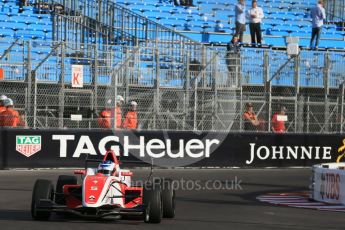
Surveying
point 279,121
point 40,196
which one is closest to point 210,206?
point 40,196

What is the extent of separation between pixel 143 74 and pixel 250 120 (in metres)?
3.82

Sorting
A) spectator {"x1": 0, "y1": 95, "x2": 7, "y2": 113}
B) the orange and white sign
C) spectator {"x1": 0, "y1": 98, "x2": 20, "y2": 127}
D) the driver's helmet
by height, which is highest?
the orange and white sign

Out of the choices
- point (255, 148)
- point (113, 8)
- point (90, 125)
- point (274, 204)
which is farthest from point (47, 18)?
point (274, 204)

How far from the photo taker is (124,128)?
24219mm

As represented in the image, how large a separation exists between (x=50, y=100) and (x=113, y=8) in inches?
249

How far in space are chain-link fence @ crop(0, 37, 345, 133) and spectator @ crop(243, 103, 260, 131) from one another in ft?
0.44

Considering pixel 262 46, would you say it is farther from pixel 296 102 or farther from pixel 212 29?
pixel 296 102

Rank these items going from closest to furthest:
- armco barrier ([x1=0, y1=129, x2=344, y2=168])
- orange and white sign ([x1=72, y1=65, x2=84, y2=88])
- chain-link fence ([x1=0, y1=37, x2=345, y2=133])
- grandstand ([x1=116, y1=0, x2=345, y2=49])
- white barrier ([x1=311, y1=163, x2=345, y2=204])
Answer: white barrier ([x1=311, y1=163, x2=345, y2=204])
orange and white sign ([x1=72, y1=65, x2=84, y2=88])
chain-link fence ([x1=0, y1=37, x2=345, y2=133])
armco barrier ([x1=0, y1=129, x2=344, y2=168])
grandstand ([x1=116, y1=0, x2=345, y2=49])

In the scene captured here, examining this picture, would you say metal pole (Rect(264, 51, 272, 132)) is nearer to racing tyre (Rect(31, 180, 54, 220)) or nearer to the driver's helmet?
the driver's helmet

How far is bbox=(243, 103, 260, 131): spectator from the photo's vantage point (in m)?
25.5

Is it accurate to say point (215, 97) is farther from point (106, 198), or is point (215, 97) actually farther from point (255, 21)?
point (106, 198)

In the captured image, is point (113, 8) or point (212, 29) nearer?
point (113, 8)

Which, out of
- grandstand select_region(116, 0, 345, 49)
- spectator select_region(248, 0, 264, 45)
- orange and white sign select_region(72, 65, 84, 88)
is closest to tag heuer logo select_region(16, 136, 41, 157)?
orange and white sign select_region(72, 65, 84, 88)

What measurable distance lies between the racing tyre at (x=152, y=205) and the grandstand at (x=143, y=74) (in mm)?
11210
